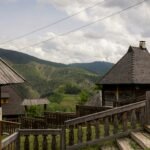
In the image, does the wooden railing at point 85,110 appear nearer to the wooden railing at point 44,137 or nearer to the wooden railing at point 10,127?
the wooden railing at point 10,127

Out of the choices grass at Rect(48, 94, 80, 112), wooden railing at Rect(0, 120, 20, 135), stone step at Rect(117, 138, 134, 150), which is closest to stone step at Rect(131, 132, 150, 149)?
stone step at Rect(117, 138, 134, 150)

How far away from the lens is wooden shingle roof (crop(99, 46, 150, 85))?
23.8 m

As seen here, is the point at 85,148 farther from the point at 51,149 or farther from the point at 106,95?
the point at 106,95

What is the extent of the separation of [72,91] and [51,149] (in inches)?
6435

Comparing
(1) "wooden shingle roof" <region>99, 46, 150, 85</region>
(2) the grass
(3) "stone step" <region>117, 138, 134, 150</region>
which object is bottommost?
(2) the grass

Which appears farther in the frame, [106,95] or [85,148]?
[106,95]

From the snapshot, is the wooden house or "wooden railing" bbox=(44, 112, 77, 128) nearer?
"wooden railing" bbox=(44, 112, 77, 128)

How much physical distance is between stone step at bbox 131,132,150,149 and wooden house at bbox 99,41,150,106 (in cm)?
1190

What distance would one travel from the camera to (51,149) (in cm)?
1102

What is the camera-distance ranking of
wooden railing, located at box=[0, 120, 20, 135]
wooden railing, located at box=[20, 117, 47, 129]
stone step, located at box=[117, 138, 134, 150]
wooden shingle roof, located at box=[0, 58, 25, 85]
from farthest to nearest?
wooden railing, located at box=[20, 117, 47, 129] → wooden railing, located at box=[0, 120, 20, 135] → wooden shingle roof, located at box=[0, 58, 25, 85] → stone step, located at box=[117, 138, 134, 150]

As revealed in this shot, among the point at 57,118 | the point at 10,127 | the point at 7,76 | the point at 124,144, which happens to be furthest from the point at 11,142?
the point at 57,118

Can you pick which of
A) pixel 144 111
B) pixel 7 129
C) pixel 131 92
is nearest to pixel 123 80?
pixel 131 92

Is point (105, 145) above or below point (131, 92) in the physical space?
below

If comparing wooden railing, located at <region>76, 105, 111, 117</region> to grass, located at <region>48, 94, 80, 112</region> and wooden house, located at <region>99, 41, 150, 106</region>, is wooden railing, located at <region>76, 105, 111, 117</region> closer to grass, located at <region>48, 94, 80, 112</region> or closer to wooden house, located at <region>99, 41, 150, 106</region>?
wooden house, located at <region>99, 41, 150, 106</region>
